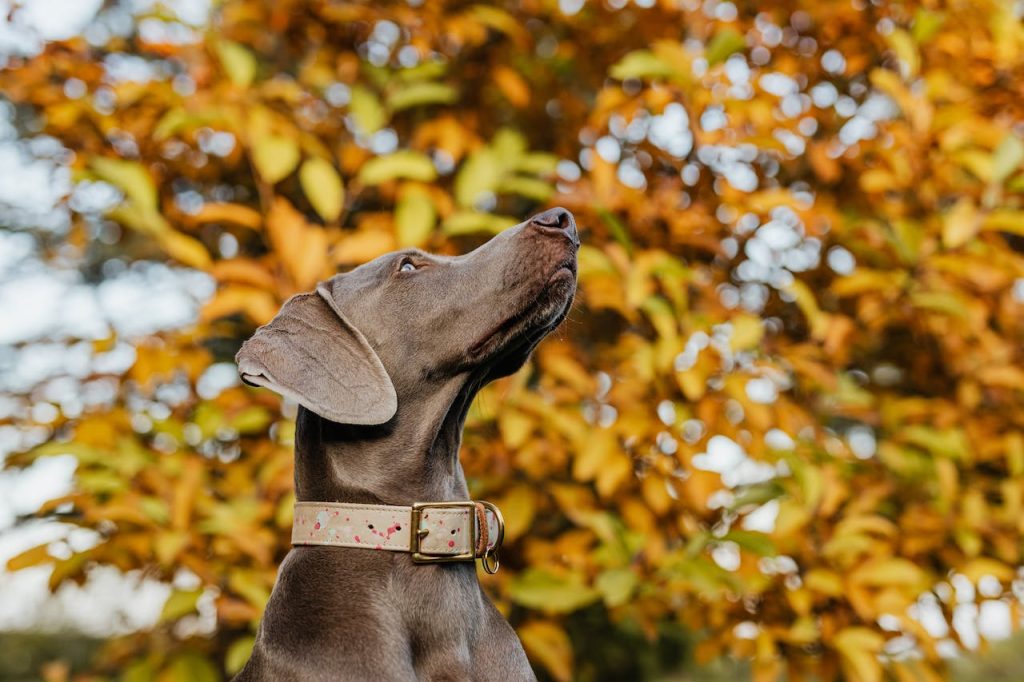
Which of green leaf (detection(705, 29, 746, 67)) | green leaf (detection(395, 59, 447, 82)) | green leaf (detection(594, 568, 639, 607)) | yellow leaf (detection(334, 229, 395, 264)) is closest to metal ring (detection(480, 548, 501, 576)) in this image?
green leaf (detection(594, 568, 639, 607))

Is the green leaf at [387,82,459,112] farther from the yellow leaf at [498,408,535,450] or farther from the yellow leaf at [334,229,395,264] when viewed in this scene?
the yellow leaf at [498,408,535,450]

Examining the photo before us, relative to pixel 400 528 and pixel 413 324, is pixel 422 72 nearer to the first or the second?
pixel 413 324

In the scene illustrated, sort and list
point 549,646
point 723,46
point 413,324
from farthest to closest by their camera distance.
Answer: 1. point 723,46
2. point 549,646
3. point 413,324

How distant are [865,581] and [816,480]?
15.7 inches

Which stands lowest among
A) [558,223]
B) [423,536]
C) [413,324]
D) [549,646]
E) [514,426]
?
[549,646]

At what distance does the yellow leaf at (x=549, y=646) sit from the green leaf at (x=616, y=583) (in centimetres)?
29

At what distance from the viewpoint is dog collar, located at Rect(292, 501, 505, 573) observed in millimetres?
2232

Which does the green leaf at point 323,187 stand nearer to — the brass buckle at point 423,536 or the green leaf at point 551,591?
the green leaf at point 551,591

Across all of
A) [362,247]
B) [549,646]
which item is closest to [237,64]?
[362,247]

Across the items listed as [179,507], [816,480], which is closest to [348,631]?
[179,507]

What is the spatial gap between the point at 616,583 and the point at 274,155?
6.12ft

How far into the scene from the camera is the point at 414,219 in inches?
142

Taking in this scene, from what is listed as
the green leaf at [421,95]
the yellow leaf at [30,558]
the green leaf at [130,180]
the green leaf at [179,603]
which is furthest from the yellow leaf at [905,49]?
the yellow leaf at [30,558]

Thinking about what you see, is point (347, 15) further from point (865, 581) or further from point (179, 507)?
point (865, 581)
